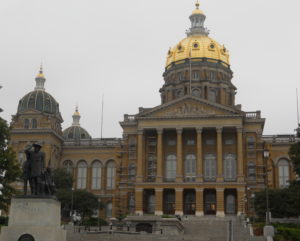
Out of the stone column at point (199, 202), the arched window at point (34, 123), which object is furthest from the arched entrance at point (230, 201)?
the arched window at point (34, 123)

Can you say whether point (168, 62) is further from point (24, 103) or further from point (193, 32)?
point (24, 103)

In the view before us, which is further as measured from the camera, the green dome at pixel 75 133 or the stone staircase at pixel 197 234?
the green dome at pixel 75 133

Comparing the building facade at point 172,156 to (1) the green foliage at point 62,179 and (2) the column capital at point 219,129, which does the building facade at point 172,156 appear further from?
(1) the green foliage at point 62,179

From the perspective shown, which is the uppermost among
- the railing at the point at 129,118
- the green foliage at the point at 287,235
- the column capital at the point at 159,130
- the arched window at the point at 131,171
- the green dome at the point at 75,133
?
the green dome at the point at 75,133

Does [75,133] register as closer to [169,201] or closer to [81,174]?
[81,174]

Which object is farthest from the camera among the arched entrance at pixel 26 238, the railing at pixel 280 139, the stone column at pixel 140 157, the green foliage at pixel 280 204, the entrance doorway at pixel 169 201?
the railing at pixel 280 139

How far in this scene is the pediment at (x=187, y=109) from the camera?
253 ft

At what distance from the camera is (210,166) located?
7862 centimetres

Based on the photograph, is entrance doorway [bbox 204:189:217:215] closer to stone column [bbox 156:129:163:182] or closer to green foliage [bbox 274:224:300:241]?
stone column [bbox 156:129:163:182]

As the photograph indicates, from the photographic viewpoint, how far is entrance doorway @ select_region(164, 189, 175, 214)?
78.9 m

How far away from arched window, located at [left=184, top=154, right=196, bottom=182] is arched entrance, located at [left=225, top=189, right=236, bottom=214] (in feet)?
17.9

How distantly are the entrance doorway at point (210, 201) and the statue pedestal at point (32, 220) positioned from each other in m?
54.3

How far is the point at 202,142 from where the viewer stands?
262 feet

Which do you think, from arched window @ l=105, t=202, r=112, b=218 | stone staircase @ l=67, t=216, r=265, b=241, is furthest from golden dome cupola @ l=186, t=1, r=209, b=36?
stone staircase @ l=67, t=216, r=265, b=241
